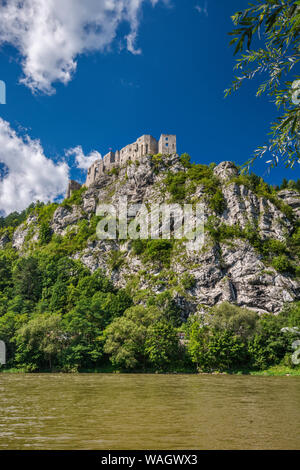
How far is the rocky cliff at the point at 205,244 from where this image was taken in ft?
214

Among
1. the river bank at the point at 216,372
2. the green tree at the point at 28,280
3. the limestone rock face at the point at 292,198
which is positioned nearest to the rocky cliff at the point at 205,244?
the limestone rock face at the point at 292,198

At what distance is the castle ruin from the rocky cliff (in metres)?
6.27

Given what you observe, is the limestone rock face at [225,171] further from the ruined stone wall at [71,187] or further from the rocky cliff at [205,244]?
the ruined stone wall at [71,187]

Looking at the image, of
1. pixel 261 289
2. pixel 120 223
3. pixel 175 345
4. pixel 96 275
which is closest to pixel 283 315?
pixel 261 289

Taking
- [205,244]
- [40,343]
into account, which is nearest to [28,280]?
[40,343]

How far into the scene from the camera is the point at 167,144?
4033 inches

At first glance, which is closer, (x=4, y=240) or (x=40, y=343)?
(x=40, y=343)

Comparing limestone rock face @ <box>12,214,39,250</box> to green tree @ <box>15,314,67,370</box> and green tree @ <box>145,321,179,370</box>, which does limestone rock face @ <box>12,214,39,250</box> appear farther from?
green tree @ <box>145,321,179,370</box>

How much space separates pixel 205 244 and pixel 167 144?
45099mm

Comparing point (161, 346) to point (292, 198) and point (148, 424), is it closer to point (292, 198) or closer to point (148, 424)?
point (148, 424)

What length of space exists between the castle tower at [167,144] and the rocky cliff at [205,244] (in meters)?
5.50

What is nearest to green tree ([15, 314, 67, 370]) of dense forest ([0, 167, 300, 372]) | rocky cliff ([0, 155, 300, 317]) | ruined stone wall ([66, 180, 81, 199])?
dense forest ([0, 167, 300, 372])
